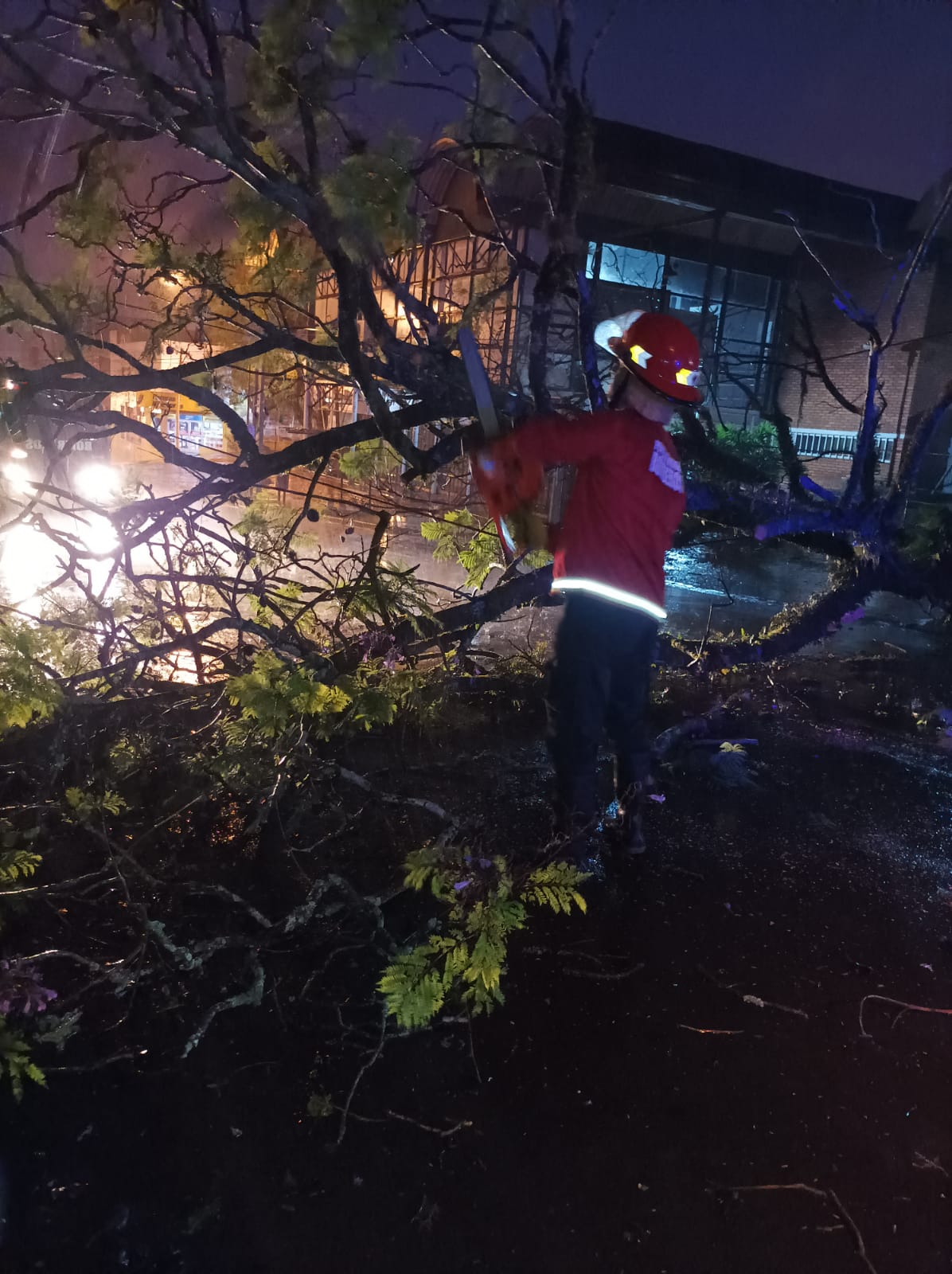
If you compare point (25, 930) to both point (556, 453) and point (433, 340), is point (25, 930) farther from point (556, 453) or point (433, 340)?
point (433, 340)

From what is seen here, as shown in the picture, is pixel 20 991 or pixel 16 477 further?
pixel 16 477

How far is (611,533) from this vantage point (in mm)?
2848

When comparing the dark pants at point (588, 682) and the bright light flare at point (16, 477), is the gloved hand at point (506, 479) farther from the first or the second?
the bright light flare at point (16, 477)

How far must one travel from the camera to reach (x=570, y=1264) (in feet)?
5.41

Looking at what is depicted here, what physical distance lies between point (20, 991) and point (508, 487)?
1977 millimetres

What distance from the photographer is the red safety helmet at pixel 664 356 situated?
2824 millimetres

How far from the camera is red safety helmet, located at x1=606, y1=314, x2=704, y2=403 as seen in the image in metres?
2.82

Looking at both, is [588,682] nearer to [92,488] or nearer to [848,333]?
[92,488]

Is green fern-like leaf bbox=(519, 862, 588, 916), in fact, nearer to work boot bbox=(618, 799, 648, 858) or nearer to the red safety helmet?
work boot bbox=(618, 799, 648, 858)

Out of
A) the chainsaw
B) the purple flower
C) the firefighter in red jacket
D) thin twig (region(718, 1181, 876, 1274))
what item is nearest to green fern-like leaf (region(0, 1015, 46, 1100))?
the purple flower

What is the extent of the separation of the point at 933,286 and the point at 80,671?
19.8 m

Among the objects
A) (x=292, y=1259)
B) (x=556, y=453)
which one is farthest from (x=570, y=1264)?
(x=556, y=453)

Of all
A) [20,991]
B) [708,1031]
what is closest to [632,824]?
[708,1031]

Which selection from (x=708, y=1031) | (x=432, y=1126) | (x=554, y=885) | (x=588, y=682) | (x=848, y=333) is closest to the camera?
(x=432, y=1126)
